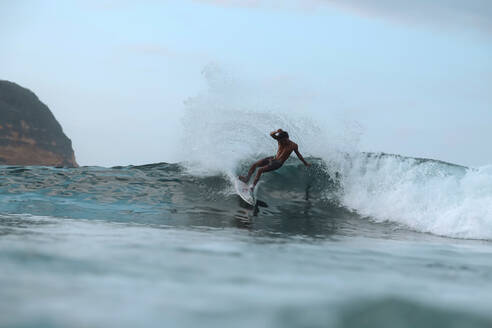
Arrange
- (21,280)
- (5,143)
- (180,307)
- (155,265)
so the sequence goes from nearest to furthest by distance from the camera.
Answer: (180,307)
(21,280)
(155,265)
(5,143)

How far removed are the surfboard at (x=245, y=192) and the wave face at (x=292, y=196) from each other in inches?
6.9

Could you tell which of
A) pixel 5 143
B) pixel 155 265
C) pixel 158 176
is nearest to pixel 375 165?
pixel 158 176

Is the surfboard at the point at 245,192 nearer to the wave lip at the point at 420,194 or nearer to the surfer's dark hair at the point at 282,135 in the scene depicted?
the surfer's dark hair at the point at 282,135

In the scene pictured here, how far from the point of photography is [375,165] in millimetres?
11531

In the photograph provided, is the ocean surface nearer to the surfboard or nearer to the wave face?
the wave face

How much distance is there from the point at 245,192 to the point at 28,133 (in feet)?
148

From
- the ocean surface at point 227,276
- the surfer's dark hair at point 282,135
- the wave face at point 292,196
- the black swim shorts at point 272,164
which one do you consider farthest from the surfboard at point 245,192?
the surfer's dark hair at point 282,135

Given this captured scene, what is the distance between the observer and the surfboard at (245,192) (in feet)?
31.2

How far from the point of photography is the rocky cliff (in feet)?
147

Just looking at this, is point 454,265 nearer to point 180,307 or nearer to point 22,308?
point 180,307

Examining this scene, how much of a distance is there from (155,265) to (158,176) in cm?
927

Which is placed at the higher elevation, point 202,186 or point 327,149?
point 327,149

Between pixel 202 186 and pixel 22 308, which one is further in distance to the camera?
pixel 202 186

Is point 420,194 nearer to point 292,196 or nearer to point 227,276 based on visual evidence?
point 292,196
